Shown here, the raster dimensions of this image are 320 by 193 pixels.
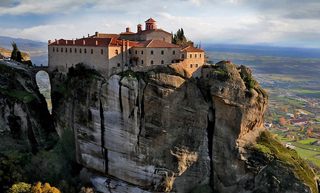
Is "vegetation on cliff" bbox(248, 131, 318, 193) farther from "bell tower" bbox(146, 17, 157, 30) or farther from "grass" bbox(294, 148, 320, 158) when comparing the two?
"grass" bbox(294, 148, 320, 158)

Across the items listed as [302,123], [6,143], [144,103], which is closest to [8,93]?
[6,143]

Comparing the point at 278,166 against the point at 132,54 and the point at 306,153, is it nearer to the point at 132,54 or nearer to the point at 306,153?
the point at 132,54

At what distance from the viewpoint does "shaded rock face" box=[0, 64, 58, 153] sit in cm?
4741

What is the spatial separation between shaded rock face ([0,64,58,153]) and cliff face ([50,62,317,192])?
10826 millimetres

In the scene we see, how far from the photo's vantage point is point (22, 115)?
159ft

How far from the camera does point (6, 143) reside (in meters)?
46.9

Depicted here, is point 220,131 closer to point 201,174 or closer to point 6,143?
point 201,174

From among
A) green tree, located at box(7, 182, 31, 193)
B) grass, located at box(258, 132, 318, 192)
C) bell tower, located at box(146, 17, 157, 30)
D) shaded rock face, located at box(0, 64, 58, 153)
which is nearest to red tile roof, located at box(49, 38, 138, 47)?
bell tower, located at box(146, 17, 157, 30)

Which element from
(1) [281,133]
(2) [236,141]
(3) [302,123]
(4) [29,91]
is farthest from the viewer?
(3) [302,123]

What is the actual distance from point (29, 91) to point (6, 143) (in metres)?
9.13

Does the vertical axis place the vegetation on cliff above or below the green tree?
above

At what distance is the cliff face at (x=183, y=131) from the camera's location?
4081 centimetres

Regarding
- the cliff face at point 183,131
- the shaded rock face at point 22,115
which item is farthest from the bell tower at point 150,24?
the shaded rock face at point 22,115

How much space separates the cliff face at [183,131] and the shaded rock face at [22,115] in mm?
10826
